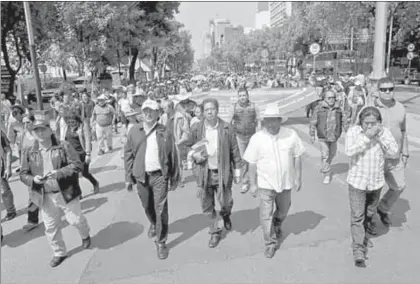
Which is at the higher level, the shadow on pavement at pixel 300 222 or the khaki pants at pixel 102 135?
the khaki pants at pixel 102 135

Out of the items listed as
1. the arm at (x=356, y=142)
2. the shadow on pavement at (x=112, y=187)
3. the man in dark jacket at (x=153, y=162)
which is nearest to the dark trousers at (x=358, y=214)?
the arm at (x=356, y=142)

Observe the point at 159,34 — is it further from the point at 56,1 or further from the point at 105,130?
the point at 105,130

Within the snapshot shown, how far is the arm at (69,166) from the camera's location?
4.40 m

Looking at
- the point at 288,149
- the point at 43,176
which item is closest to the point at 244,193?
the point at 288,149

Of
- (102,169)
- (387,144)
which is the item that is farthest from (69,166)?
(102,169)

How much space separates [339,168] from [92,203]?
5.00m

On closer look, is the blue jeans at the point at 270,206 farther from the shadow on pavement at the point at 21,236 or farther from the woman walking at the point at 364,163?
the shadow on pavement at the point at 21,236

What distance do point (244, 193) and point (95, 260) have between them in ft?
9.92

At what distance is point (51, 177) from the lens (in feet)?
14.4

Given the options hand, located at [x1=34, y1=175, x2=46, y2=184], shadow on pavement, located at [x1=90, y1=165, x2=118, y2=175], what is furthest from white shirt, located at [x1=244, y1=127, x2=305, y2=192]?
shadow on pavement, located at [x1=90, y1=165, x2=118, y2=175]

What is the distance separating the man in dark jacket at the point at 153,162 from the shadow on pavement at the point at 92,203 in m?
2.09

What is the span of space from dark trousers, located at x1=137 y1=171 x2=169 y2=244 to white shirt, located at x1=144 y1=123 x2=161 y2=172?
0.07 meters

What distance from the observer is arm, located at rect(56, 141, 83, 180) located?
4398mm

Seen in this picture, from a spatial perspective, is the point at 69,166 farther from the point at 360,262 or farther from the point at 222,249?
the point at 360,262
